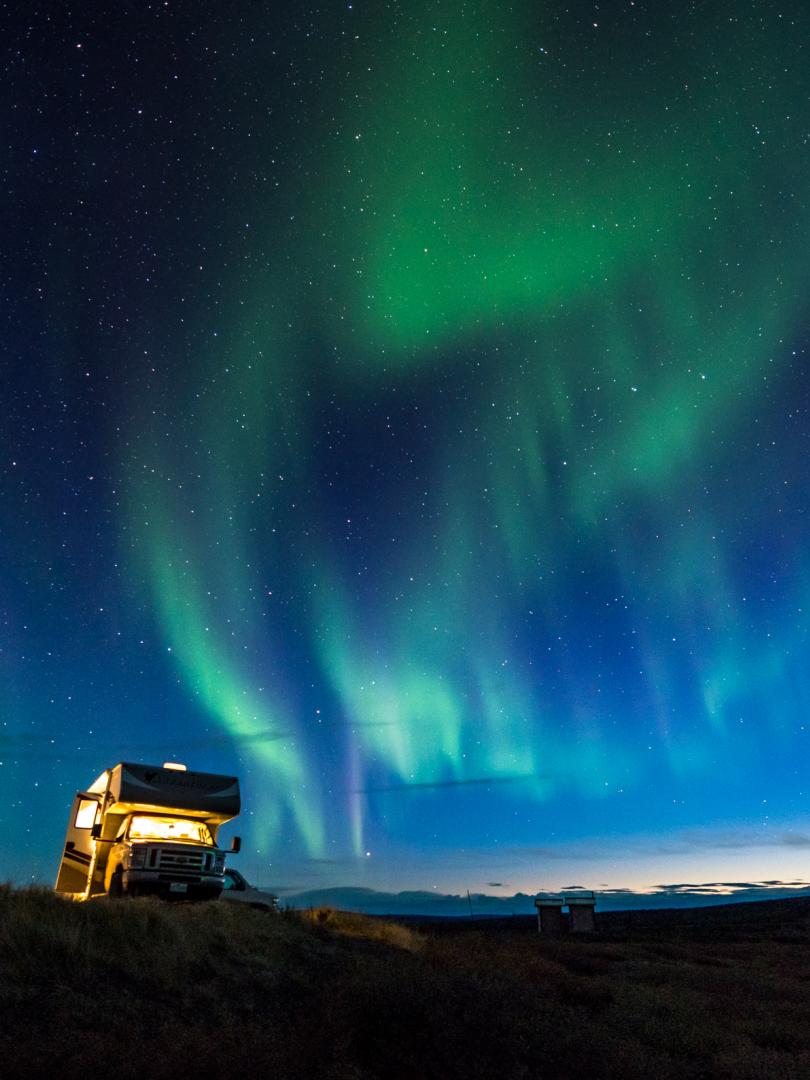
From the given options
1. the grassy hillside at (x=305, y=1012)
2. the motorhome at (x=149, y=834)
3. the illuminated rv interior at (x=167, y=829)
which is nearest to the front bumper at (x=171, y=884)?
the motorhome at (x=149, y=834)

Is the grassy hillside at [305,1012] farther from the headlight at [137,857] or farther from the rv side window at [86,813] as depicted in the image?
the rv side window at [86,813]

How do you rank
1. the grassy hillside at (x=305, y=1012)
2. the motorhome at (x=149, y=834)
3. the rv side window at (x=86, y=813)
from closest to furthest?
the grassy hillside at (x=305, y=1012) < the motorhome at (x=149, y=834) < the rv side window at (x=86, y=813)

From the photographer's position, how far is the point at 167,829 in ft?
Answer: 58.2

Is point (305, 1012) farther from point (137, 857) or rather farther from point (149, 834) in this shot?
point (149, 834)

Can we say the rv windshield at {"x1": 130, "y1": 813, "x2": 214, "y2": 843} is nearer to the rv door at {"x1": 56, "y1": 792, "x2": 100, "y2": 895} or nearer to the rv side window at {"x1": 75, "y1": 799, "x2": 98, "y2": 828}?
the rv door at {"x1": 56, "y1": 792, "x2": 100, "y2": 895}

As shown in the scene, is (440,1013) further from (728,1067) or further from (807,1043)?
(807,1043)

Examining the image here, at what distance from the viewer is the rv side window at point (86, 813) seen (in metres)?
18.2

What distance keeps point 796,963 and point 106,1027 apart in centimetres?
2520

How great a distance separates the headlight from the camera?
54.5 feet

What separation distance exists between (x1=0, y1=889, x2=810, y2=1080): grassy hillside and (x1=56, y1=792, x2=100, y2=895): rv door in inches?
169

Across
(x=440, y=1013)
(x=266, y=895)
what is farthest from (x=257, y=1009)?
(x=266, y=895)

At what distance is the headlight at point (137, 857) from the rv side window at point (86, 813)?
1.93 metres

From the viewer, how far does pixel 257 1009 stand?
10469 millimetres

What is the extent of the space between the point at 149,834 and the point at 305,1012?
29.3 feet
